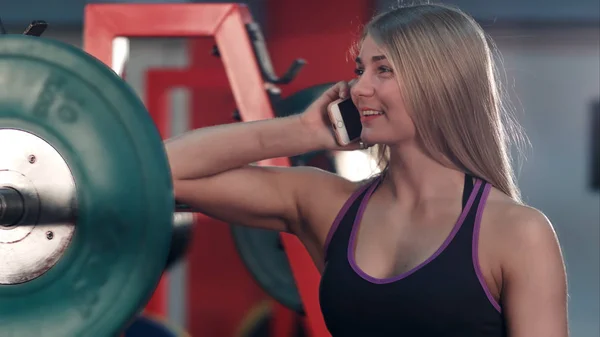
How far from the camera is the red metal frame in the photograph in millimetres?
1867

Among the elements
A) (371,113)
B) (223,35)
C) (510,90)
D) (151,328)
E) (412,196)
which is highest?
(223,35)

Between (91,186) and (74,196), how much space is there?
0.03 m

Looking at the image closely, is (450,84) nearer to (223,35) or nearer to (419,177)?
(419,177)

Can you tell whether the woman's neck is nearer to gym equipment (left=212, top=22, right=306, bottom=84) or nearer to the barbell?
the barbell

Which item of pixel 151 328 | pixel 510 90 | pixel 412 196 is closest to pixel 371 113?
pixel 412 196

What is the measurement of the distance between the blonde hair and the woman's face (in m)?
0.01

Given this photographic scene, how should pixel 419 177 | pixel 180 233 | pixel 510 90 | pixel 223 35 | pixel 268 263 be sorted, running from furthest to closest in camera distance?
pixel 510 90 < pixel 268 263 < pixel 223 35 < pixel 180 233 < pixel 419 177

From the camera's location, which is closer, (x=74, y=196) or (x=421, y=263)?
(x=74, y=196)

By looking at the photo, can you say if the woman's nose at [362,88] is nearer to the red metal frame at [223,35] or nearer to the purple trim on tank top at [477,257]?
the purple trim on tank top at [477,257]

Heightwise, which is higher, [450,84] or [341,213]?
[450,84]

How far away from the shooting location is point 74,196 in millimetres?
967

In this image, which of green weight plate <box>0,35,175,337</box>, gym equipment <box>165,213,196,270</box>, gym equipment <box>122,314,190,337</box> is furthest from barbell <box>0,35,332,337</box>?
gym equipment <box>122,314,190,337</box>

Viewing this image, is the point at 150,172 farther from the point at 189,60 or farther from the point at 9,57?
the point at 189,60

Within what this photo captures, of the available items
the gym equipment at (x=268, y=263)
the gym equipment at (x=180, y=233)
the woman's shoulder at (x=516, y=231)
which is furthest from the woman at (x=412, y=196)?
the gym equipment at (x=268, y=263)
